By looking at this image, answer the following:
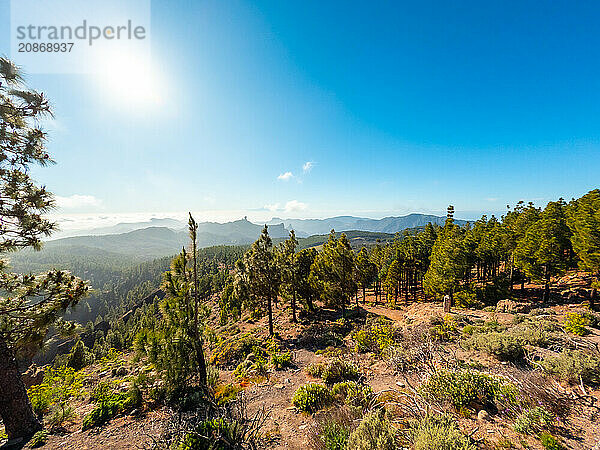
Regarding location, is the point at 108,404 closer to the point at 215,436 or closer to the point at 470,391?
the point at 215,436

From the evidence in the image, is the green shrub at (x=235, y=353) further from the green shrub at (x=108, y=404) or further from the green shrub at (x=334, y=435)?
the green shrub at (x=334, y=435)

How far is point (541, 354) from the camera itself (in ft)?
29.2

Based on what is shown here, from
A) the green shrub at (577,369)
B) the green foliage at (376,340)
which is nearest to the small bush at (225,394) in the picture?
the green foliage at (376,340)

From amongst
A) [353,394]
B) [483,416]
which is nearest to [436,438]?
[483,416]

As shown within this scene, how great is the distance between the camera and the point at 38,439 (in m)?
6.52

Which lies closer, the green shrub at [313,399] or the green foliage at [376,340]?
the green shrub at [313,399]

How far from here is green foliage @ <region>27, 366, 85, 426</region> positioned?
7.63 m

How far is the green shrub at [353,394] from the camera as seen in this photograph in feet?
22.7

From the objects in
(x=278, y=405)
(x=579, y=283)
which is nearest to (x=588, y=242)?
(x=579, y=283)

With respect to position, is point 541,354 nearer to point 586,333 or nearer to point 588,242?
point 586,333

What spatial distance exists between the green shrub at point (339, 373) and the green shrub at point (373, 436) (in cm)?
452

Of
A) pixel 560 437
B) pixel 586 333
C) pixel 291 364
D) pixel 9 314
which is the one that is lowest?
pixel 291 364

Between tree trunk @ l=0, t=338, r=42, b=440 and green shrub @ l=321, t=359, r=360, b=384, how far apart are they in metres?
9.69

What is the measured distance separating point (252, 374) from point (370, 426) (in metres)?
8.73
